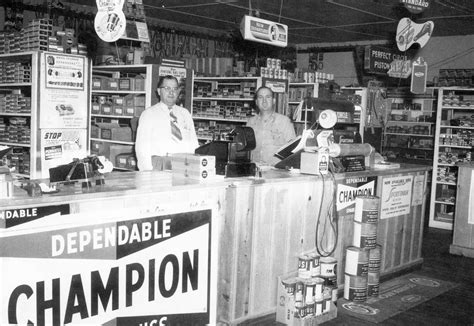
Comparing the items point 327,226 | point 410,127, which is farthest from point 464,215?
point 410,127

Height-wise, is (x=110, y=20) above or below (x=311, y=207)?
above

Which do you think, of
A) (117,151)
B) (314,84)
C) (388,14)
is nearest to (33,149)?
(117,151)

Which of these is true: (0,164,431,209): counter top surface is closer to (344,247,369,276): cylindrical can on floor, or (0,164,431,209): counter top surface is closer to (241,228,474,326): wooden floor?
(344,247,369,276): cylindrical can on floor

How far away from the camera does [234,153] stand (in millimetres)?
3922

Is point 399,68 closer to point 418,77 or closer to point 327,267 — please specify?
point 418,77

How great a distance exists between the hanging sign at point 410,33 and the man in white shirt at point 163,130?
398 centimetres

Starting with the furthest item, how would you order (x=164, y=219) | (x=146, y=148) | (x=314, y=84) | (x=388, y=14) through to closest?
1. (x=388, y=14)
2. (x=314, y=84)
3. (x=146, y=148)
4. (x=164, y=219)

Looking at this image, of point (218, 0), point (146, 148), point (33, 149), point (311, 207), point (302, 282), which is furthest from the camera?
point (218, 0)

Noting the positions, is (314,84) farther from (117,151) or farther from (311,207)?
(311,207)

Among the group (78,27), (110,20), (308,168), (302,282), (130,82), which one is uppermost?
(78,27)

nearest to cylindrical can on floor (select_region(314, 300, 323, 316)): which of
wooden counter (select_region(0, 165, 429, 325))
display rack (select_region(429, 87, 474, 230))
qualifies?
wooden counter (select_region(0, 165, 429, 325))

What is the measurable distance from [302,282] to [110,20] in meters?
3.27

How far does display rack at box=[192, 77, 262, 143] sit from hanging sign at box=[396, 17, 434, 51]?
2294 millimetres

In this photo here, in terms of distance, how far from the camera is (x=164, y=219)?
324cm
